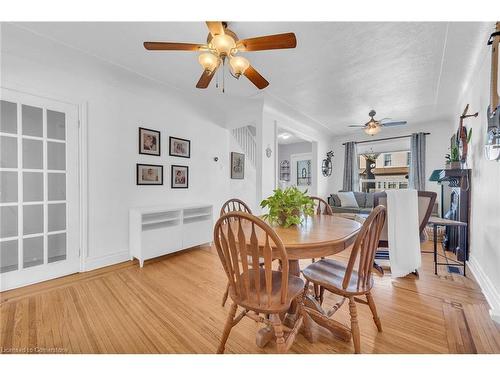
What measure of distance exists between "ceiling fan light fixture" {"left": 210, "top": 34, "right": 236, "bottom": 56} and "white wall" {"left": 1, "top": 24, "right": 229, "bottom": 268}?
1.79 metres

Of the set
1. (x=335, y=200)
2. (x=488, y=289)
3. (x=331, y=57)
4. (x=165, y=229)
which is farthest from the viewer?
(x=335, y=200)

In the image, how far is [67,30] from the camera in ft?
6.67

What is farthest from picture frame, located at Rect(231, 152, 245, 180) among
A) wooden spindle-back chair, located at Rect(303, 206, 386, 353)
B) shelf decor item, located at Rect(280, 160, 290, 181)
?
wooden spindle-back chair, located at Rect(303, 206, 386, 353)

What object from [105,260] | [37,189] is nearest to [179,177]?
[105,260]

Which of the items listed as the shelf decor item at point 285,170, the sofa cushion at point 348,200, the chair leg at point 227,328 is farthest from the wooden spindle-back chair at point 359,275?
the shelf decor item at point 285,170

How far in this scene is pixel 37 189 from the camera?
2.23 metres

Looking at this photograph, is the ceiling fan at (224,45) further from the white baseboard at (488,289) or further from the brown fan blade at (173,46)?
the white baseboard at (488,289)

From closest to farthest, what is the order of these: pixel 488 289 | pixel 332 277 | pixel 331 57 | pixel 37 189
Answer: pixel 332 277 < pixel 488 289 < pixel 37 189 < pixel 331 57

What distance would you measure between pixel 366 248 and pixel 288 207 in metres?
0.59

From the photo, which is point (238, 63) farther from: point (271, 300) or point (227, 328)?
point (227, 328)

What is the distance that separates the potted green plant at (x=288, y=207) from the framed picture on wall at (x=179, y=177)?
2.20m

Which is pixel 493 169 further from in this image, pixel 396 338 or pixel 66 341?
pixel 66 341

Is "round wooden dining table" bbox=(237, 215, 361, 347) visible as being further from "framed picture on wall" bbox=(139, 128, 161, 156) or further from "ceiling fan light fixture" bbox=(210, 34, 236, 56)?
"framed picture on wall" bbox=(139, 128, 161, 156)
